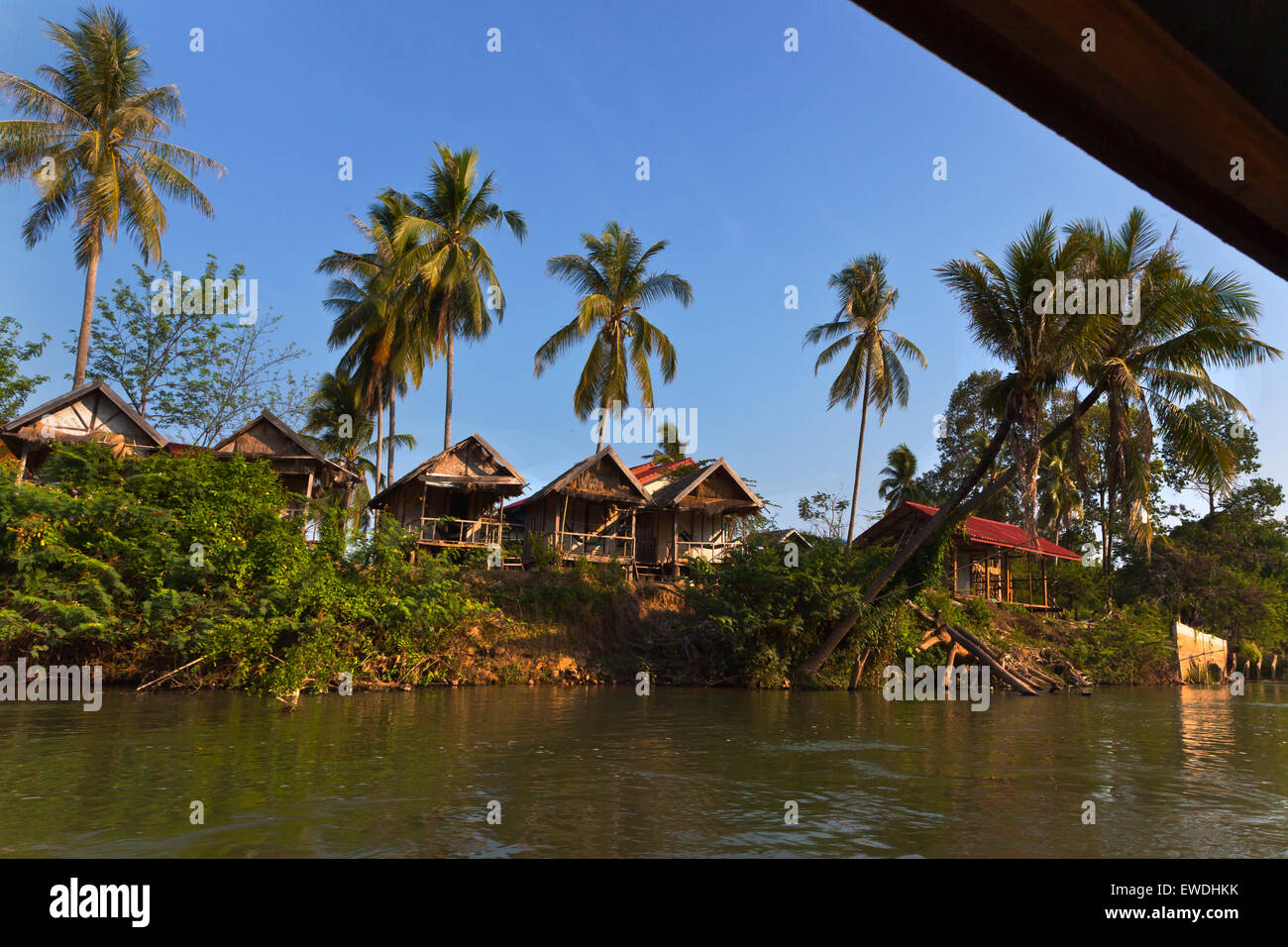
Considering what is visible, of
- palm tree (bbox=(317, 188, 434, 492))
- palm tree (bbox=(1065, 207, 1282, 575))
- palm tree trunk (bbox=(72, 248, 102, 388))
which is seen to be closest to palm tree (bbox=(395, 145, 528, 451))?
palm tree (bbox=(317, 188, 434, 492))

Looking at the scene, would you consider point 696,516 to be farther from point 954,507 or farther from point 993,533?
point 954,507

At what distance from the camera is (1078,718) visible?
13.4 metres

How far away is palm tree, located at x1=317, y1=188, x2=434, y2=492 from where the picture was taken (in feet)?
84.5

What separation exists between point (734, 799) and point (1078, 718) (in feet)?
32.6

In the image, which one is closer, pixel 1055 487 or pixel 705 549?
pixel 705 549

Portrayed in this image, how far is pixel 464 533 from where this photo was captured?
2466 centimetres

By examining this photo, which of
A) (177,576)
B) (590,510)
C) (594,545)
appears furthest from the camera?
(590,510)

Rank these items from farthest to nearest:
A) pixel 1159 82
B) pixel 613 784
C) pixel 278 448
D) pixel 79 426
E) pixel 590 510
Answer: pixel 590 510, pixel 278 448, pixel 79 426, pixel 613 784, pixel 1159 82

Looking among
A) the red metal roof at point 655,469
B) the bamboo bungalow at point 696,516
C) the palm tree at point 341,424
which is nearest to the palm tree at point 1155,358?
the bamboo bungalow at point 696,516

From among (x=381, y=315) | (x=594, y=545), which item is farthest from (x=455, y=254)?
(x=594, y=545)

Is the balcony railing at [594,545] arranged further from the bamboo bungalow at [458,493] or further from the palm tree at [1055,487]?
the palm tree at [1055,487]

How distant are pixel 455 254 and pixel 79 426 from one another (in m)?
11.7

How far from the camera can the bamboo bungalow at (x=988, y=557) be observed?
83.3ft

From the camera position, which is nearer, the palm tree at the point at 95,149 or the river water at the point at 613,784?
the river water at the point at 613,784
